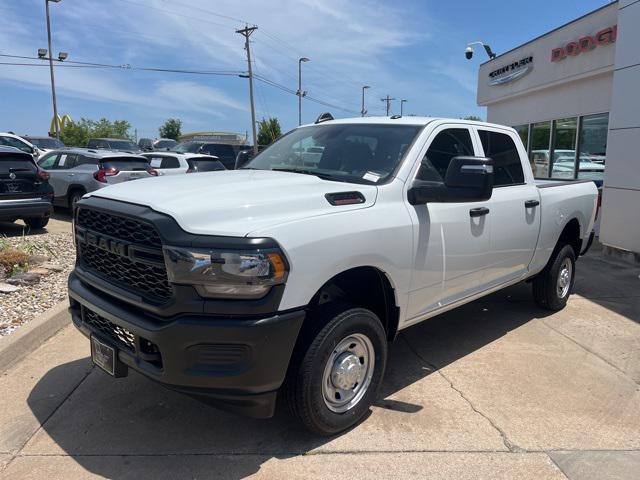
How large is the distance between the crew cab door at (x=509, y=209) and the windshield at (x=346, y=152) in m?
1.05

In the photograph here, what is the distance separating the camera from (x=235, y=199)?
3.02 metres

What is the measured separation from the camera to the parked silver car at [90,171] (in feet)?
38.0

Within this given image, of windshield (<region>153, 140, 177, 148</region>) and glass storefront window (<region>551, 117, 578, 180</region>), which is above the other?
windshield (<region>153, 140, 177, 148</region>)

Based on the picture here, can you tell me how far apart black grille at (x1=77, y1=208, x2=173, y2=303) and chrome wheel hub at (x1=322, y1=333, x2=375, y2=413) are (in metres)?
1.05

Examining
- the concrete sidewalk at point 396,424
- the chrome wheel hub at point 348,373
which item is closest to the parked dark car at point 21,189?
the concrete sidewalk at point 396,424

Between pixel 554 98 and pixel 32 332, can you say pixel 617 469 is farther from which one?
pixel 554 98

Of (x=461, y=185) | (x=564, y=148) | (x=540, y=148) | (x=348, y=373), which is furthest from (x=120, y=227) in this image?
(x=540, y=148)

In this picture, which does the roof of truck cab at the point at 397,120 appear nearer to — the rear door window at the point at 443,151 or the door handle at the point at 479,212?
the rear door window at the point at 443,151

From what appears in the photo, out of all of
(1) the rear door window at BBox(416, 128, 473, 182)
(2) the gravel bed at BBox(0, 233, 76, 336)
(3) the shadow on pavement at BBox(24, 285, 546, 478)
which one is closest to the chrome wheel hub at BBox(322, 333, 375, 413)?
(3) the shadow on pavement at BBox(24, 285, 546, 478)

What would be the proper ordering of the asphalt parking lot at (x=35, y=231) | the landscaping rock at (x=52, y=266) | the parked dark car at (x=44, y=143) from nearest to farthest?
the landscaping rock at (x=52, y=266) → the asphalt parking lot at (x=35, y=231) → the parked dark car at (x=44, y=143)

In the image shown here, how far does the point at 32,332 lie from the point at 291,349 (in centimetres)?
298

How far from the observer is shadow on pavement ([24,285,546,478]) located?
10.0ft

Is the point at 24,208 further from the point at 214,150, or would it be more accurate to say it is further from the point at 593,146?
the point at 214,150

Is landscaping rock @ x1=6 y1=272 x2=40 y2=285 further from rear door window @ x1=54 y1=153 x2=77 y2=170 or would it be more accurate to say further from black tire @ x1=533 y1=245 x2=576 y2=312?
rear door window @ x1=54 y1=153 x2=77 y2=170
